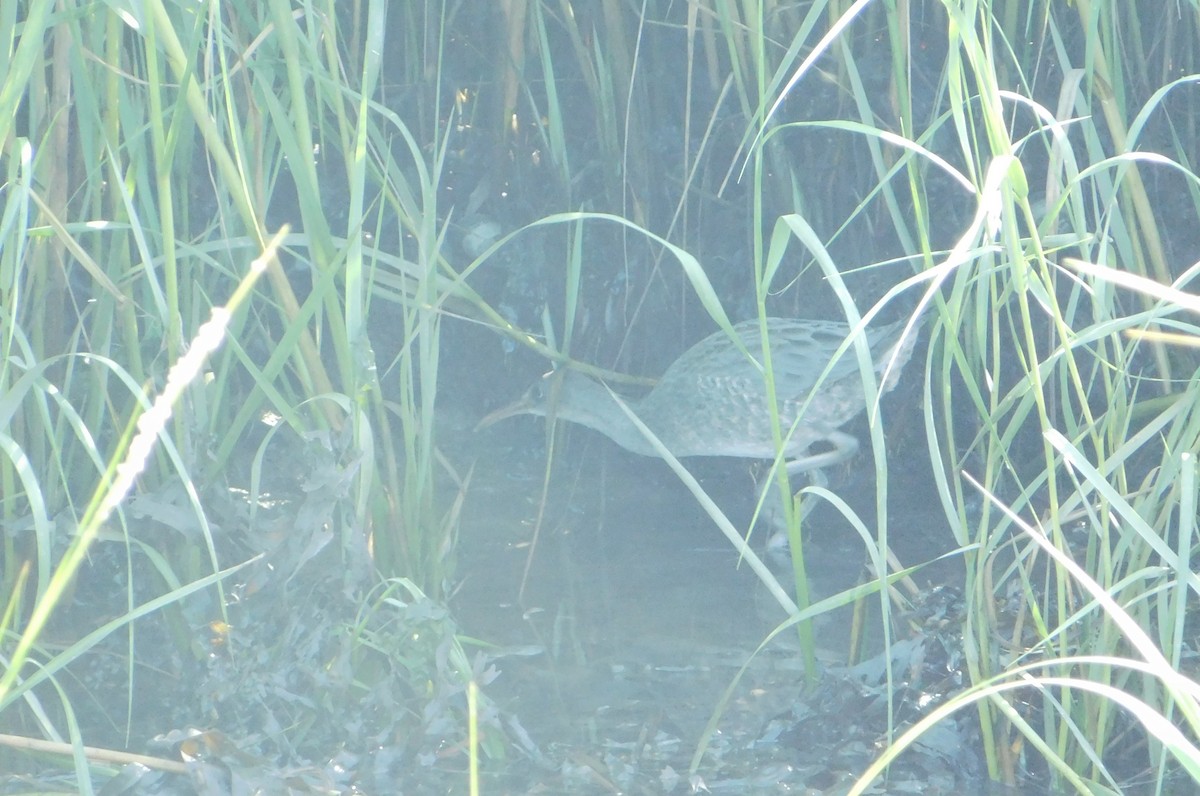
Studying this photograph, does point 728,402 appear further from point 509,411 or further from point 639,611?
point 639,611

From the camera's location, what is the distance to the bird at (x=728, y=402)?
311 cm

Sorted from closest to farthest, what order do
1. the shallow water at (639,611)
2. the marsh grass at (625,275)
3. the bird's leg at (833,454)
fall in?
the marsh grass at (625,275) < the shallow water at (639,611) < the bird's leg at (833,454)

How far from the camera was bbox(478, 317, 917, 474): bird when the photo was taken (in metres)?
3.11

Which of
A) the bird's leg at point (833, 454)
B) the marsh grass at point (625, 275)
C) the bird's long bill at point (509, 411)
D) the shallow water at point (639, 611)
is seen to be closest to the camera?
the marsh grass at point (625, 275)

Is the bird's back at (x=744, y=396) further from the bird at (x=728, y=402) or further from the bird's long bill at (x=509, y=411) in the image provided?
the bird's long bill at (x=509, y=411)

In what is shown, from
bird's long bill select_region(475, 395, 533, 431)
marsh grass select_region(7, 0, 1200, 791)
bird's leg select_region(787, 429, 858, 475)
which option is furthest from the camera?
bird's long bill select_region(475, 395, 533, 431)

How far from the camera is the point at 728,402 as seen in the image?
3213 millimetres

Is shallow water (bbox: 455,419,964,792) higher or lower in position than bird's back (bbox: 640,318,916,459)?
lower

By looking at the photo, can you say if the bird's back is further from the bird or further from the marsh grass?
the marsh grass

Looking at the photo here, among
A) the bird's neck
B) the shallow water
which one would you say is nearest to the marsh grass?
the shallow water

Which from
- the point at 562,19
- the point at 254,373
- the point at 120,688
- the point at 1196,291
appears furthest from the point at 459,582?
the point at 1196,291

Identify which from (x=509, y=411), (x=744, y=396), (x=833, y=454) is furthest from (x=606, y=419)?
(x=833, y=454)

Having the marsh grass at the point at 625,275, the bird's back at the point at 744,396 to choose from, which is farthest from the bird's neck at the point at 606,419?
the marsh grass at the point at 625,275

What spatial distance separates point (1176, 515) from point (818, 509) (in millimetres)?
1019
